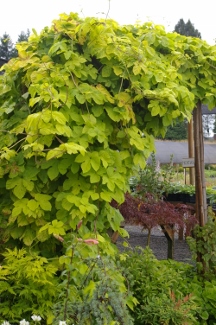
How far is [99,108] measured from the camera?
2.65 m

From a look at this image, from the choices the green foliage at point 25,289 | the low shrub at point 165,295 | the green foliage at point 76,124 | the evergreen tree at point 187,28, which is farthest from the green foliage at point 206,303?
the evergreen tree at point 187,28

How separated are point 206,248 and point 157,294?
821 millimetres

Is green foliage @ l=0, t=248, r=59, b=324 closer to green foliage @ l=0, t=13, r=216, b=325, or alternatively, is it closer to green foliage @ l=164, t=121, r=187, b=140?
green foliage @ l=0, t=13, r=216, b=325

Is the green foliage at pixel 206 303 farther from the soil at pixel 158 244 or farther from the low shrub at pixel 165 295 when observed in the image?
the soil at pixel 158 244

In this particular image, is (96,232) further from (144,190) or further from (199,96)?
(144,190)

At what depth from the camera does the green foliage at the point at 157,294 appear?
2619 mm

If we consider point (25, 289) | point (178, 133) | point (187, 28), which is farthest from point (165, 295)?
point (187, 28)

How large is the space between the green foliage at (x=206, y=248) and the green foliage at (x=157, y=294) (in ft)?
0.72

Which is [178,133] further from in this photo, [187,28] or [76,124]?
[76,124]

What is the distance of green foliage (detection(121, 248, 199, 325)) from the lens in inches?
103

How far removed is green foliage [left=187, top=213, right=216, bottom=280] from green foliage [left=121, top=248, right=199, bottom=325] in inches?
8.6

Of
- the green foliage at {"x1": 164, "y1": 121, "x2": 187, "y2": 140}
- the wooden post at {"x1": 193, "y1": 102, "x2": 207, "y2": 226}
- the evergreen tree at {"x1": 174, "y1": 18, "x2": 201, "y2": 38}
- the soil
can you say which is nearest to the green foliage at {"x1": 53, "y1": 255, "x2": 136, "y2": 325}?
the wooden post at {"x1": 193, "y1": 102, "x2": 207, "y2": 226}

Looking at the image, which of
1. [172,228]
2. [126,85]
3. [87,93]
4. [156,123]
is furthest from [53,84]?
[172,228]

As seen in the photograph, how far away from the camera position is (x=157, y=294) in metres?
2.88
